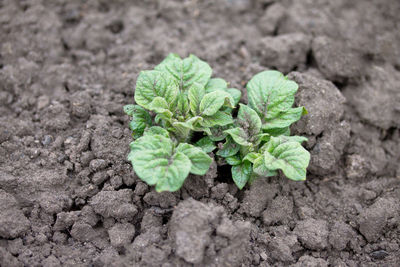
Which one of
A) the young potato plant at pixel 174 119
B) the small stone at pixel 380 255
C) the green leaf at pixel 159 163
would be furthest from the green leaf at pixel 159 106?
the small stone at pixel 380 255

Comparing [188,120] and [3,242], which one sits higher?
[188,120]

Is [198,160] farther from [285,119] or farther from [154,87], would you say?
[285,119]

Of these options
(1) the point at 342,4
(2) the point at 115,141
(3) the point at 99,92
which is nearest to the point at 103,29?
(3) the point at 99,92

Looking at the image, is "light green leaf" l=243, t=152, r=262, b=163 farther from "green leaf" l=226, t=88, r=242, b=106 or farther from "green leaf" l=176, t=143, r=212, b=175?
"green leaf" l=226, t=88, r=242, b=106

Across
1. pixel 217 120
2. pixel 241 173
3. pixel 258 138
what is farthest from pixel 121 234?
pixel 258 138

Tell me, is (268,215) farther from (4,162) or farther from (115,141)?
(4,162)

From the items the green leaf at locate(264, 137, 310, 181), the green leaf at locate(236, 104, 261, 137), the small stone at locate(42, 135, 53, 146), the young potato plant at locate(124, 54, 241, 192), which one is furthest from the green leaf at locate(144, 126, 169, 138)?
the small stone at locate(42, 135, 53, 146)
